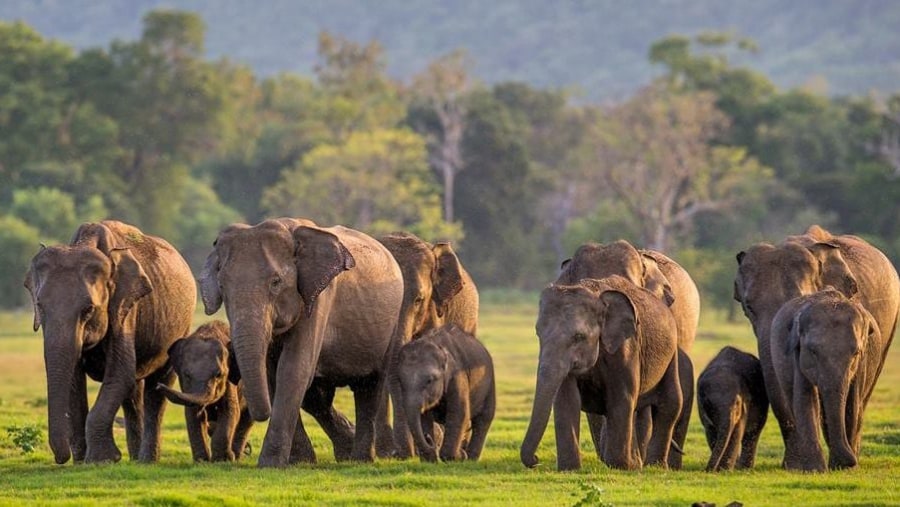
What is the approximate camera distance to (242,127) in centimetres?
9575

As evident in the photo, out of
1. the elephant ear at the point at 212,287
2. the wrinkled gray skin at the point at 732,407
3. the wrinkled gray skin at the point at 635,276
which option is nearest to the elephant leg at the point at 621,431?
the wrinkled gray skin at the point at 635,276

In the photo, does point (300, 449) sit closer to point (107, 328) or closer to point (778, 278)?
point (107, 328)

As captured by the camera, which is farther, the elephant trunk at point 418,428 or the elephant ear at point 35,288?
the elephant trunk at point 418,428

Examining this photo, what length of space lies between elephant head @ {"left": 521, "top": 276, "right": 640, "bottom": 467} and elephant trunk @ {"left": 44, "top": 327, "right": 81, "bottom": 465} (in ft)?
12.0

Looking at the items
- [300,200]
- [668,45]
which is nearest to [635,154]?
[300,200]

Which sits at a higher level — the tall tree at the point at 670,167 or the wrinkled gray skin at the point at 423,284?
the tall tree at the point at 670,167

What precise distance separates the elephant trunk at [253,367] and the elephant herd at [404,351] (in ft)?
0.05

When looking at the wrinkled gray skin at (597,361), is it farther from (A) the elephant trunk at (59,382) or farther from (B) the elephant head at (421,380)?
(A) the elephant trunk at (59,382)

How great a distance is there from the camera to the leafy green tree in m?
67.4

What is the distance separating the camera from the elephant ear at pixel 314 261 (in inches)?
613

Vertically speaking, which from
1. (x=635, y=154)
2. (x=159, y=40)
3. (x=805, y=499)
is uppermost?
(x=159, y=40)

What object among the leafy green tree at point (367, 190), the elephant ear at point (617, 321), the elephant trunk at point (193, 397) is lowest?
the elephant trunk at point (193, 397)

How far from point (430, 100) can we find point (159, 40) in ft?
37.9

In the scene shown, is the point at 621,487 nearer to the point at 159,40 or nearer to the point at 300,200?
the point at 300,200
